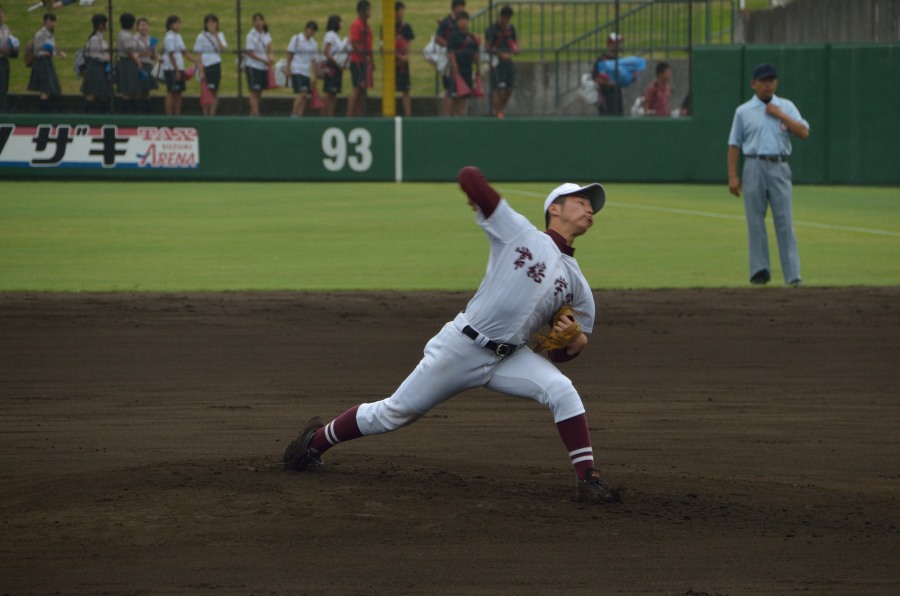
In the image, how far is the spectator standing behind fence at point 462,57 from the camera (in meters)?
26.3

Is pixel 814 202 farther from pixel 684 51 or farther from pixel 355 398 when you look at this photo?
pixel 355 398

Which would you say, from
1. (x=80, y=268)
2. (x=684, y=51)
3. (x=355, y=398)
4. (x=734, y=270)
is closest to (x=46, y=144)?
(x=80, y=268)

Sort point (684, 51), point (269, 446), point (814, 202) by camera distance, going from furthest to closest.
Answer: point (684, 51) → point (814, 202) → point (269, 446)

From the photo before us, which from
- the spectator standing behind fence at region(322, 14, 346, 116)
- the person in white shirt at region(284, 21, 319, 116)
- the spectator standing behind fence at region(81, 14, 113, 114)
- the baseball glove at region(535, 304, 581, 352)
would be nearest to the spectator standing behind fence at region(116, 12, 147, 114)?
the spectator standing behind fence at region(81, 14, 113, 114)

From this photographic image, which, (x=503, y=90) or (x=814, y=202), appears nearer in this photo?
(x=814, y=202)

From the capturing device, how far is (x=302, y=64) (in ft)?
88.7

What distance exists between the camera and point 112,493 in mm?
5965

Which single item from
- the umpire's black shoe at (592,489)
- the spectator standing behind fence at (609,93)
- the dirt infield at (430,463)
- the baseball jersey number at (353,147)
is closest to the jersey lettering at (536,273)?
the umpire's black shoe at (592,489)

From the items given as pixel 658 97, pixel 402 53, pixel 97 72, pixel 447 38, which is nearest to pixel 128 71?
pixel 97 72

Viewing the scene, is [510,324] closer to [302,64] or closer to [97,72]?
[97,72]

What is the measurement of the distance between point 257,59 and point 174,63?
1.76 m

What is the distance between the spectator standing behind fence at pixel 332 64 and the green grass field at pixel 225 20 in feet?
2.91

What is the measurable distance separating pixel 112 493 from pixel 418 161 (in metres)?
20.1

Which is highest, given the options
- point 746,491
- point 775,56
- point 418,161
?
point 775,56
